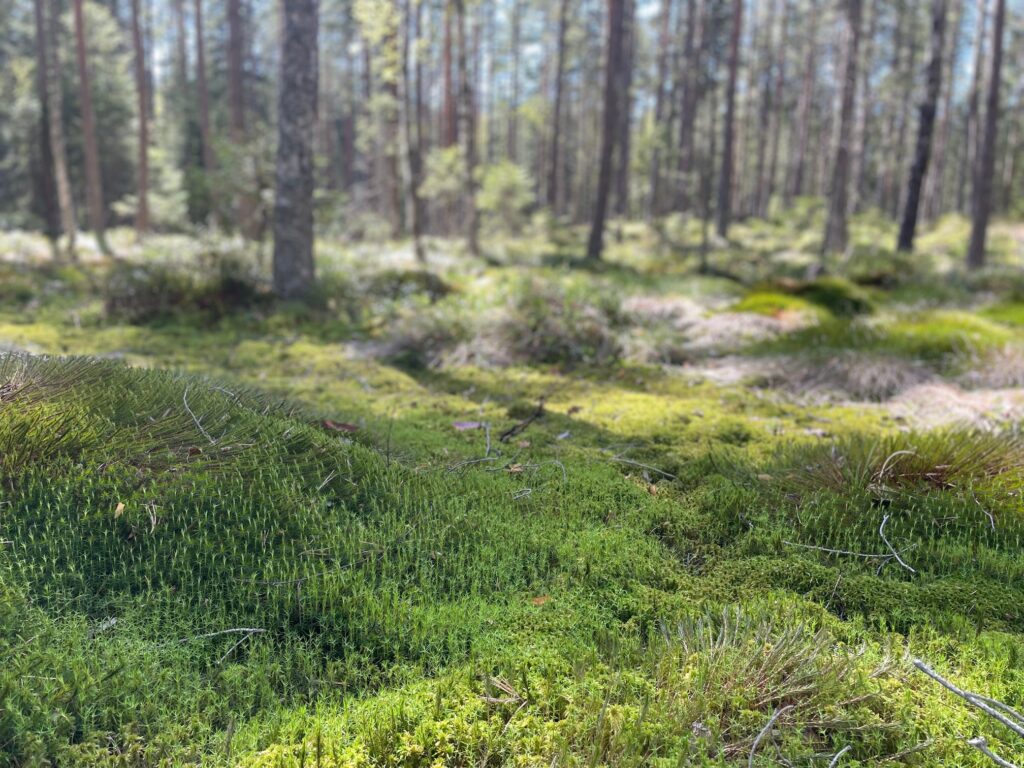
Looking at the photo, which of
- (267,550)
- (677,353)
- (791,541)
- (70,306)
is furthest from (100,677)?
(70,306)

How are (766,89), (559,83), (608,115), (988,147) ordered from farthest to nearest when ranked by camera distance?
(766,89) < (559,83) < (988,147) < (608,115)

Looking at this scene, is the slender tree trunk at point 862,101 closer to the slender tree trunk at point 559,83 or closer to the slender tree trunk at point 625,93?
the slender tree trunk at point 625,93

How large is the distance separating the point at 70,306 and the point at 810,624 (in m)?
9.48

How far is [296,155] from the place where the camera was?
27.9 feet

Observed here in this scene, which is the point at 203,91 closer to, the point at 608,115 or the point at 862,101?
the point at 608,115

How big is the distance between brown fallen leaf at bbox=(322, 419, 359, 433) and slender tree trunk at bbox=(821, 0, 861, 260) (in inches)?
701

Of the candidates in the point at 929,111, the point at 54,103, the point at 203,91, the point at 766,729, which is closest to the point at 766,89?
the point at 929,111

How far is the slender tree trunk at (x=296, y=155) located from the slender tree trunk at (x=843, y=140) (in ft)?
49.2

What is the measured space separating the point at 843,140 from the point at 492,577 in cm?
2052

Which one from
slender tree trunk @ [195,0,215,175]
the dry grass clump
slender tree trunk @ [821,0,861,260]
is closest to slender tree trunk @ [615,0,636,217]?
slender tree trunk @ [821,0,861,260]

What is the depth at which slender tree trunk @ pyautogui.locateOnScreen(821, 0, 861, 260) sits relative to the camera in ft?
58.9

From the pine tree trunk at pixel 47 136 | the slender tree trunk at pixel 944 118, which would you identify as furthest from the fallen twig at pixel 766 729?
the slender tree trunk at pixel 944 118

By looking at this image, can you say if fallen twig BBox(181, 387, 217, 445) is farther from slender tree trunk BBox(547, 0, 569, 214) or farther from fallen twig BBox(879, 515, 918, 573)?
slender tree trunk BBox(547, 0, 569, 214)

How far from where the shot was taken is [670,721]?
1.83m
